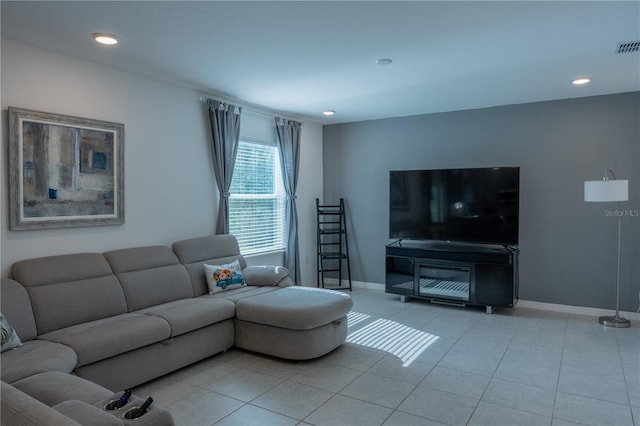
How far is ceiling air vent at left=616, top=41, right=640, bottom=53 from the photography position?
3271 mm

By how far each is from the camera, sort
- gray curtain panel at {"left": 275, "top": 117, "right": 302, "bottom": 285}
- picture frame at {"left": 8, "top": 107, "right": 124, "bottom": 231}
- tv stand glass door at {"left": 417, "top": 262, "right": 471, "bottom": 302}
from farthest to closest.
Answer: gray curtain panel at {"left": 275, "top": 117, "right": 302, "bottom": 285} < tv stand glass door at {"left": 417, "top": 262, "right": 471, "bottom": 302} < picture frame at {"left": 8, "top": 107, "right": 124, "bottom": 231}

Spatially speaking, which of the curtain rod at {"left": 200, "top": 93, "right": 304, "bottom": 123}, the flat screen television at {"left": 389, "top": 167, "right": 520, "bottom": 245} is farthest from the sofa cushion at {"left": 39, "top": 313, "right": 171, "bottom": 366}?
the flat screen television at {"left": 389, "top": 167, "right": 520, "bottom": 245}

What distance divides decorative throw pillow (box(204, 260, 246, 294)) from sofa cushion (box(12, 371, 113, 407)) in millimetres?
1962

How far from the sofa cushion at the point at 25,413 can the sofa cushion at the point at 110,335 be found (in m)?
1.43

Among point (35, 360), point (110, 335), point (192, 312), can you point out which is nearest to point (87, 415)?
point (35, 360)

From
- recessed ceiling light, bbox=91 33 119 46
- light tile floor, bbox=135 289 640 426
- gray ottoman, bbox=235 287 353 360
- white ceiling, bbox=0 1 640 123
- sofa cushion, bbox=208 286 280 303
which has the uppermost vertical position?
white ceiling, bbox=0 1 640 123

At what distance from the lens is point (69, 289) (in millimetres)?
3250

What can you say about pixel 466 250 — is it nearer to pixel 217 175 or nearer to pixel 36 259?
pixel 217 175

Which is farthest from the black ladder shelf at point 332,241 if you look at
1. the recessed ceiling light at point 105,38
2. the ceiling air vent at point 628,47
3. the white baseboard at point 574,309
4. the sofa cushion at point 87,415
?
the sofa cushion at point 87,415

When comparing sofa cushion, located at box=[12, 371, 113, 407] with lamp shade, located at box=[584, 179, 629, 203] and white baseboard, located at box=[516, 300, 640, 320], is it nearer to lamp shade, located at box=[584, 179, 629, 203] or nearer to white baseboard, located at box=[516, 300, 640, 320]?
lamp shade, located at box=[584, 179, 629, 203]

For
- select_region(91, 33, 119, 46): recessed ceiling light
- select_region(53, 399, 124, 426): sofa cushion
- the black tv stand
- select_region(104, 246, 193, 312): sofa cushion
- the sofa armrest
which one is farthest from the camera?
the black tv stand

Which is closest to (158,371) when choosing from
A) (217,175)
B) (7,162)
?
(7,162)

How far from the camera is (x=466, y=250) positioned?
5.38 meters

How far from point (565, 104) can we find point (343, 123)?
3075 millimetres
